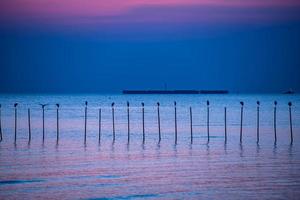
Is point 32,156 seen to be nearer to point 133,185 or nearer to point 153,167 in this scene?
point 153,167

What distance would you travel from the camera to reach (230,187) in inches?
988

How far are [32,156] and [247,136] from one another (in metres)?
23.2

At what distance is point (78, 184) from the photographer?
25.6 meters

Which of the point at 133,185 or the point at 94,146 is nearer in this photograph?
the point at 133,185

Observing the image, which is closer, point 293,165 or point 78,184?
point 78,184

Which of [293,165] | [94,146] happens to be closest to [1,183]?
[293,165]

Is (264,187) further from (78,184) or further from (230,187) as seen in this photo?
(78,184)

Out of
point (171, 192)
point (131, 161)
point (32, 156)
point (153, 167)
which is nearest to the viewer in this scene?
point (171, 192)

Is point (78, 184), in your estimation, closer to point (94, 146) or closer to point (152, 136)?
point (94, 146)

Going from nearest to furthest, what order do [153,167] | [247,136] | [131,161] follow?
[153,167] → [131,161] → [247,136]

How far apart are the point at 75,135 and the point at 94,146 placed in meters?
11.3

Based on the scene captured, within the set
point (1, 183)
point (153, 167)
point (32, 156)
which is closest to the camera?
point (1, 183)

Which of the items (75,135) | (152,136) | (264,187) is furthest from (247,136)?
(264,187)

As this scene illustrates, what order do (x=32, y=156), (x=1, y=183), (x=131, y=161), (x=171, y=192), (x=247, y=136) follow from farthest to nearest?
(x=247, y=136)
(x=32, y=156)
(x=131, y=161)
(x=1, y=183)
(x=171, y=192)
